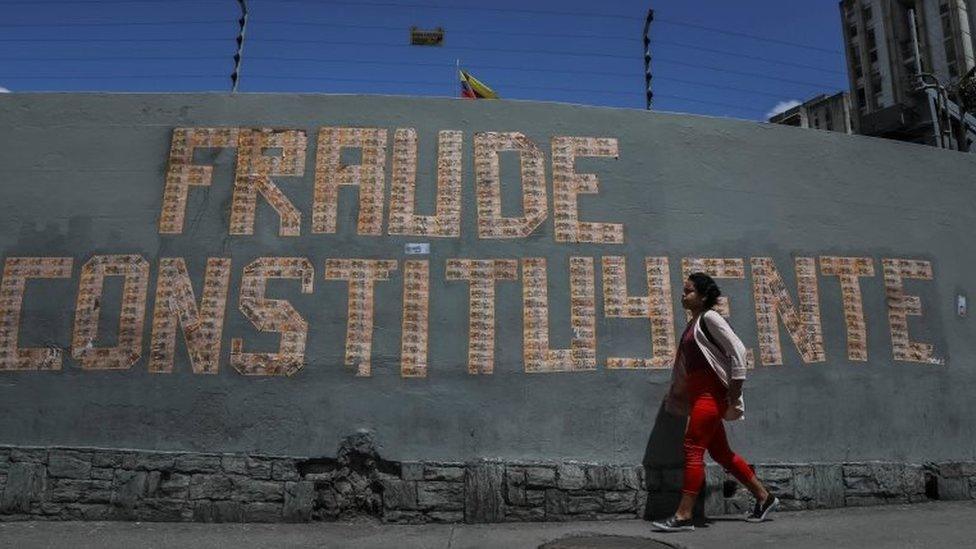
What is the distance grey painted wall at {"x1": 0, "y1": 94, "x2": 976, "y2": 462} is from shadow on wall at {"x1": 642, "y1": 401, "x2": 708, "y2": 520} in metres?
0.10

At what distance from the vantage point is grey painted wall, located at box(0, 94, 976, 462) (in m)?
4.80

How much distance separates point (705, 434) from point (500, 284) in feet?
5.83

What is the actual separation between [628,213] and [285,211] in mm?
2663

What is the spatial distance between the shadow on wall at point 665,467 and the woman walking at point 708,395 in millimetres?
291

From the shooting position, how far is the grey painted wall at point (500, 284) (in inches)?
189

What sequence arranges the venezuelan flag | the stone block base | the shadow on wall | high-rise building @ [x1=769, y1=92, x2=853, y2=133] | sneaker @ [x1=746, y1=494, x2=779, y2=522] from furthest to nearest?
high-rise building @ [x1=769, y1=92, x2=853, y2=133] < the venezuelan flag < the shadow on wall < the stone block base < sneaker @ [x1=746, y1=494, x2=779, y2=522]

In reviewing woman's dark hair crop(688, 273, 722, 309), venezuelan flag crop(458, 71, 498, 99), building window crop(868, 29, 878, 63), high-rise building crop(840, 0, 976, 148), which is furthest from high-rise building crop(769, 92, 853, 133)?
woman's dark hair crop(688, 273, 722, 309)

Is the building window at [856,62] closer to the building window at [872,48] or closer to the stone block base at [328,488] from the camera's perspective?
the building window at [872,48]

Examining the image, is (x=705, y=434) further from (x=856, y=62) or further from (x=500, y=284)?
(x=856, y=62)

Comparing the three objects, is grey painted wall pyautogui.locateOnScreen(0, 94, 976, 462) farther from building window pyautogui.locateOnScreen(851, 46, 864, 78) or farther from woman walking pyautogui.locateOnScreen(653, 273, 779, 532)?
building window pyautogui.locateOnScreen(851, 46, 864, 78)

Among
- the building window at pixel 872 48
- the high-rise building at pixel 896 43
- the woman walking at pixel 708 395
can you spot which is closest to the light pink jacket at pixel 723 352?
the woman walking at pixel 708 395

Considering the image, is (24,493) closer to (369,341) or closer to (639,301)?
(369,341)

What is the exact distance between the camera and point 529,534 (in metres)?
4.27

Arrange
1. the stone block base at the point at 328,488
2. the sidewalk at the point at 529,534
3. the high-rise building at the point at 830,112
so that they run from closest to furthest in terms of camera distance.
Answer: the sidewalk at the point at 529,534 → the stone block base at the point at 328,488 → the high-rise building at the point at 830,112
